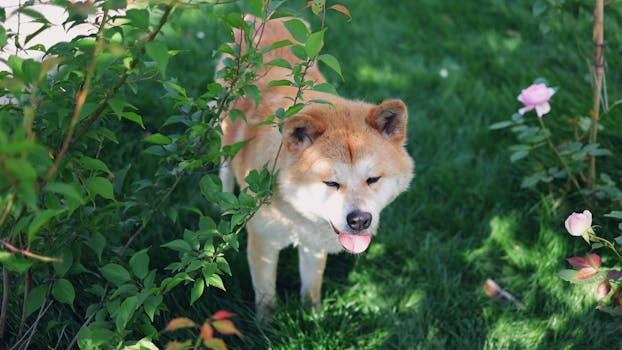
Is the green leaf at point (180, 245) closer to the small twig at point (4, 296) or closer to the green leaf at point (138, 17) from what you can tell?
the small twig at point (4, 296)

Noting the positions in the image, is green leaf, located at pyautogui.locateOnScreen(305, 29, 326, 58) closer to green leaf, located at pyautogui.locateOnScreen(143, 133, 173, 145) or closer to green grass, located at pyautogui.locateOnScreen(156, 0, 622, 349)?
green leaf, located at pyautogui.locateOnScreen(143, 133, 173, 145)

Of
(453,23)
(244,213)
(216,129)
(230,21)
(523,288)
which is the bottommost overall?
(523,288)

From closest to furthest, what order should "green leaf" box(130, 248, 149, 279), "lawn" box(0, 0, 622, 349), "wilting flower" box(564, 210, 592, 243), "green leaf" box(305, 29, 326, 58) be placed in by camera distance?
"green leaf" box(305, 29, 326, 58) → "green leaf" box(130, 248, 149, 279) → "wilting flower" box(564, 210, 592, 243) → "lawn" box(0, 0, 622, 349)

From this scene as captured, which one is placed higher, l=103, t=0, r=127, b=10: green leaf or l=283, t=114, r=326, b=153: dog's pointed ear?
l=103, t=0, r=127, b=10: green leaf

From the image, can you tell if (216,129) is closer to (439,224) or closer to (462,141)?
(439,224)

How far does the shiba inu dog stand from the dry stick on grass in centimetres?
115

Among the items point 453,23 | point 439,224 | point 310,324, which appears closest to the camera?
point 310,324

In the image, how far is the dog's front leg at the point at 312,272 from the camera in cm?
288

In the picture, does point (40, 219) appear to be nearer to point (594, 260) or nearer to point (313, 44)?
point (313, 44)

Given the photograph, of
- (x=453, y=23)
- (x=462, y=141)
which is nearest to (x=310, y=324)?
(x=462, y=141)

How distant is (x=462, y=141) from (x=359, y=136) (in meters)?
1.74

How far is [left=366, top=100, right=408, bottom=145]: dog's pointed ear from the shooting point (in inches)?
98.1

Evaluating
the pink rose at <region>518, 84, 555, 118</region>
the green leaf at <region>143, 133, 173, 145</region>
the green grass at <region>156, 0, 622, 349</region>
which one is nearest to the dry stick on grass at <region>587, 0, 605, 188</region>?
the green grass at <region>156, 0, 622, 349</region>

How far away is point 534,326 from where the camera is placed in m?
2.83
